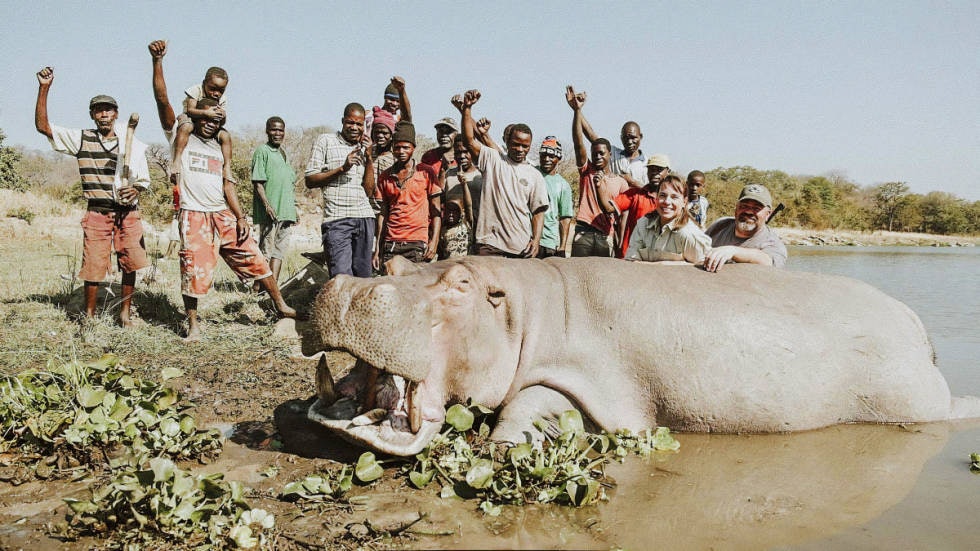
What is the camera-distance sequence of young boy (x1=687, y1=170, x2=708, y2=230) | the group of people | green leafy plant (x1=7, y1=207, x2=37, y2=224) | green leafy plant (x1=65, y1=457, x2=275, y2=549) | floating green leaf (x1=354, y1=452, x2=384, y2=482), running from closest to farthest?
green leafy plant (x1=65, y1=457, x2=275, y2=549)
floating green leaf (x1=354, y1=452, x2=384, y2=482)
the group of people
young boy (x1=687, y1=170, x2=708, y2=230)
green leafy plant (x1=7, y1=207, x2=37, y2=224)

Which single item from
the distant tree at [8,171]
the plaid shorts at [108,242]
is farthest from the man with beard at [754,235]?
the distant tree at [8,171]

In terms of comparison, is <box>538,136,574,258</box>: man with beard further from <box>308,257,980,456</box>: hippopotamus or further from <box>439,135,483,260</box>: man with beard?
<box>308,257,980,456</box>: hippopotamus

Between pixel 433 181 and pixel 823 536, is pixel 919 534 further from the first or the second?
pixel 433 181

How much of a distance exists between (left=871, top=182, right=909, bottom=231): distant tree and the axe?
59.9 m

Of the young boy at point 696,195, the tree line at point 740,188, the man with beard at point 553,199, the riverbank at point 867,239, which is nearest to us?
the man with beard at point 553,199

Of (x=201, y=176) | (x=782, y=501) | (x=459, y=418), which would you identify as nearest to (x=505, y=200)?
(x=201, y=176)

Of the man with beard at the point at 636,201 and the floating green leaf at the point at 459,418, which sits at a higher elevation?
the man with beard at the point at 636,201

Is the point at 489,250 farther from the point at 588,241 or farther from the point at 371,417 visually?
the point at 371,417

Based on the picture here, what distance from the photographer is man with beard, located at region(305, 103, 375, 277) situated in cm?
673

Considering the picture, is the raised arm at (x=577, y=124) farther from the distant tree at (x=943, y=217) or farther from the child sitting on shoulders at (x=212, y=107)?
the distant tree at (x=943, y=217)

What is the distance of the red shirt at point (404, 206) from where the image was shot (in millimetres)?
6953

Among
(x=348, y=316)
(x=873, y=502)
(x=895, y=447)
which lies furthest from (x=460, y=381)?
(x=895, y=447)

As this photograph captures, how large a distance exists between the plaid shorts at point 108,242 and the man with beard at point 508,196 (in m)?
3.54

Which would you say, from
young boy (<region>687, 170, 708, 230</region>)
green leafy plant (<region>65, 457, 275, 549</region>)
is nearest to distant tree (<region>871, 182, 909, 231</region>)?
young boy (<region>687, 170, 708, 230</region>)
